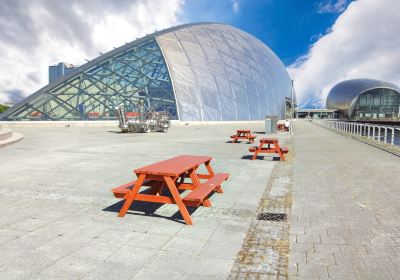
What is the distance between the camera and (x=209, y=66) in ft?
144

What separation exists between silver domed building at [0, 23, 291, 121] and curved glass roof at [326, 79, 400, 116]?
242 ft

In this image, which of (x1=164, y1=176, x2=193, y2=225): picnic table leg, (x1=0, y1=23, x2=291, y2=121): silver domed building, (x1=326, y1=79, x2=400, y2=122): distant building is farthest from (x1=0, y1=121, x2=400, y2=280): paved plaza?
(x1=326, y1=79, x2=400, y2=122): distant building

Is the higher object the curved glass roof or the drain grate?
the curved glass roof

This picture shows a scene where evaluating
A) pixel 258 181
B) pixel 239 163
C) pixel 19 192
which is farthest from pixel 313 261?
pixel 239 163

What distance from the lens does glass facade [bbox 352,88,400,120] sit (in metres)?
111

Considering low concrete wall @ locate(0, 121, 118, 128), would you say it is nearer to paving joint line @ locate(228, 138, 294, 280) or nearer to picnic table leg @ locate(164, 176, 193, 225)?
paving joint line @ locate(228, 138, 294, 280)

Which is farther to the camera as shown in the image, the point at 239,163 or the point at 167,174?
the point at 239,163

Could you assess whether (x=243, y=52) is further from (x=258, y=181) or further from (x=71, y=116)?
(x=258, y=181)

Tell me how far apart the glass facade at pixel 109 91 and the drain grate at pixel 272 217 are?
102ft

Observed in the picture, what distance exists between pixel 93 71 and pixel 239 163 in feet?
101

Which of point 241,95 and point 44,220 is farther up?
point 241,95

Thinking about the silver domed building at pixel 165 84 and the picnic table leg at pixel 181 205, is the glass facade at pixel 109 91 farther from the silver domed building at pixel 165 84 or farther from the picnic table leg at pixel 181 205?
the picnic table leg at pixel 181 205

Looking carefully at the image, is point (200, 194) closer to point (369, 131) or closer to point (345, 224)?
point (345, 224)

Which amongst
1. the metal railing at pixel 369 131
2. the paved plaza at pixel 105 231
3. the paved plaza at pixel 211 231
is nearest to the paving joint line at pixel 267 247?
the paved plaza at pixel 211 231
